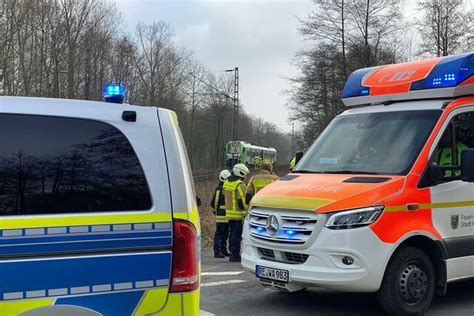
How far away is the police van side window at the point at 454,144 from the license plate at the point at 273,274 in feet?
6.80

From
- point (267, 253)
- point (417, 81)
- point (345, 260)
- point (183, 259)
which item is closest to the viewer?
point (183, 259)

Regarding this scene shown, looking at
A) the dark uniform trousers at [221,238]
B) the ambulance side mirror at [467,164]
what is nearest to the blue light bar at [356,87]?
the ambulance side mirror at [467,164]

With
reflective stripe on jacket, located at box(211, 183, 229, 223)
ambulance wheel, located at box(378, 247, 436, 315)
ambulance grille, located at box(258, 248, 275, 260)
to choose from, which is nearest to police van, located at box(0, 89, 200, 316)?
ambulance grille, located at box(258, 248, 275, 260)

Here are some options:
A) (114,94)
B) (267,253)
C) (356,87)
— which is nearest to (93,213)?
(114,94)

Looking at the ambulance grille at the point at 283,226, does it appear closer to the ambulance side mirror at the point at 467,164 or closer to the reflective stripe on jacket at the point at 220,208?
the ambulance side mirror at the point at 467,164

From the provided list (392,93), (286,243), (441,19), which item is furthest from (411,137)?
(441,19)

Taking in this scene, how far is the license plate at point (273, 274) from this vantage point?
5.80m

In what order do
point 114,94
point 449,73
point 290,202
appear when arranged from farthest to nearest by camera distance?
point 449,73 → point 290,202 → point 114,94

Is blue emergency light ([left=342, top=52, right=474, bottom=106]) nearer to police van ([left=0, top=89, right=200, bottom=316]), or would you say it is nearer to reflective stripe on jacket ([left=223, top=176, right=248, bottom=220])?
reflective stripe on jacket ([left=223, top=176, right=248, bottom=220])

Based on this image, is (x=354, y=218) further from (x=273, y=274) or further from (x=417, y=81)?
(x=417, y=81)

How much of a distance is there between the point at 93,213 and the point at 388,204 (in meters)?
3.51

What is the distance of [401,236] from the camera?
18.4 ft

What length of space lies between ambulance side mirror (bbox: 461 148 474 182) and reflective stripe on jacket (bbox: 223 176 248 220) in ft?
15.6

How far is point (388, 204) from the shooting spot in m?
5.55
